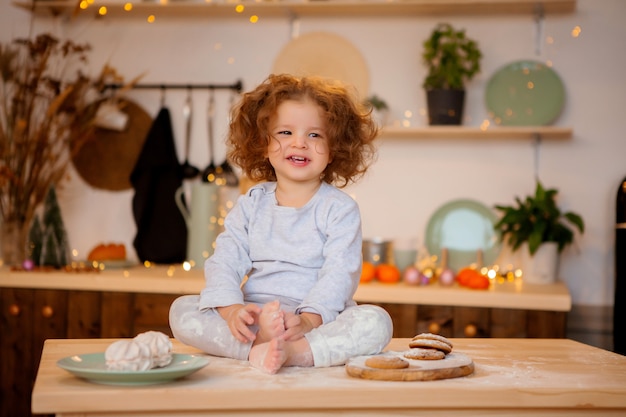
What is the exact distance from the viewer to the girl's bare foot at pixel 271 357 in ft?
4.38

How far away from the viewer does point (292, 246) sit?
1664mm

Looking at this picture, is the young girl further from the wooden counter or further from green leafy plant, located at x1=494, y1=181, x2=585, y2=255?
green leafy plant, located at x1=494, y1=181, x2=585, y2=255

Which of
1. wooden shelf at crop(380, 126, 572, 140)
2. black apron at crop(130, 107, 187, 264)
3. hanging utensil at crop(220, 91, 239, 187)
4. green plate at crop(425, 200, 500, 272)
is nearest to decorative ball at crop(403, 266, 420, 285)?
green plate at crop(425, 200, 500, 272)

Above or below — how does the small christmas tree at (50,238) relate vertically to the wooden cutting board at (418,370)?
above

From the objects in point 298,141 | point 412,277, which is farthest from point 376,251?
point 298,141

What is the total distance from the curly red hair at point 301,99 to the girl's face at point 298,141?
15mm

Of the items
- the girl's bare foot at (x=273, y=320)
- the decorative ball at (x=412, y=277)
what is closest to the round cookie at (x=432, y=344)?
the girl's bare foot at (x=273, y=320)

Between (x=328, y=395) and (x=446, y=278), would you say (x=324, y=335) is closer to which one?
(x=328, y=395)

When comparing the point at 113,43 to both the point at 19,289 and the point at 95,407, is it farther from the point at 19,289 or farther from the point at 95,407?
the point at 95,407

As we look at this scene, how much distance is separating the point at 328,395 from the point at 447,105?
196 centimetres

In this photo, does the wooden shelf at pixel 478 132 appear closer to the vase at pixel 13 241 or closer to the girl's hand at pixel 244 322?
the vase at pixel 13 241

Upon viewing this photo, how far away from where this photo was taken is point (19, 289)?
9.50 ft

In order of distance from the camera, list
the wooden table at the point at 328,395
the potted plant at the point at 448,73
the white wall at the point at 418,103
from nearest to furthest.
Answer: the wooden table at the point at 328,395
the potted plant at the point at 448,73
the white wall at the point at 418,103

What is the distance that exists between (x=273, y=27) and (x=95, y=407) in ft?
7.75
